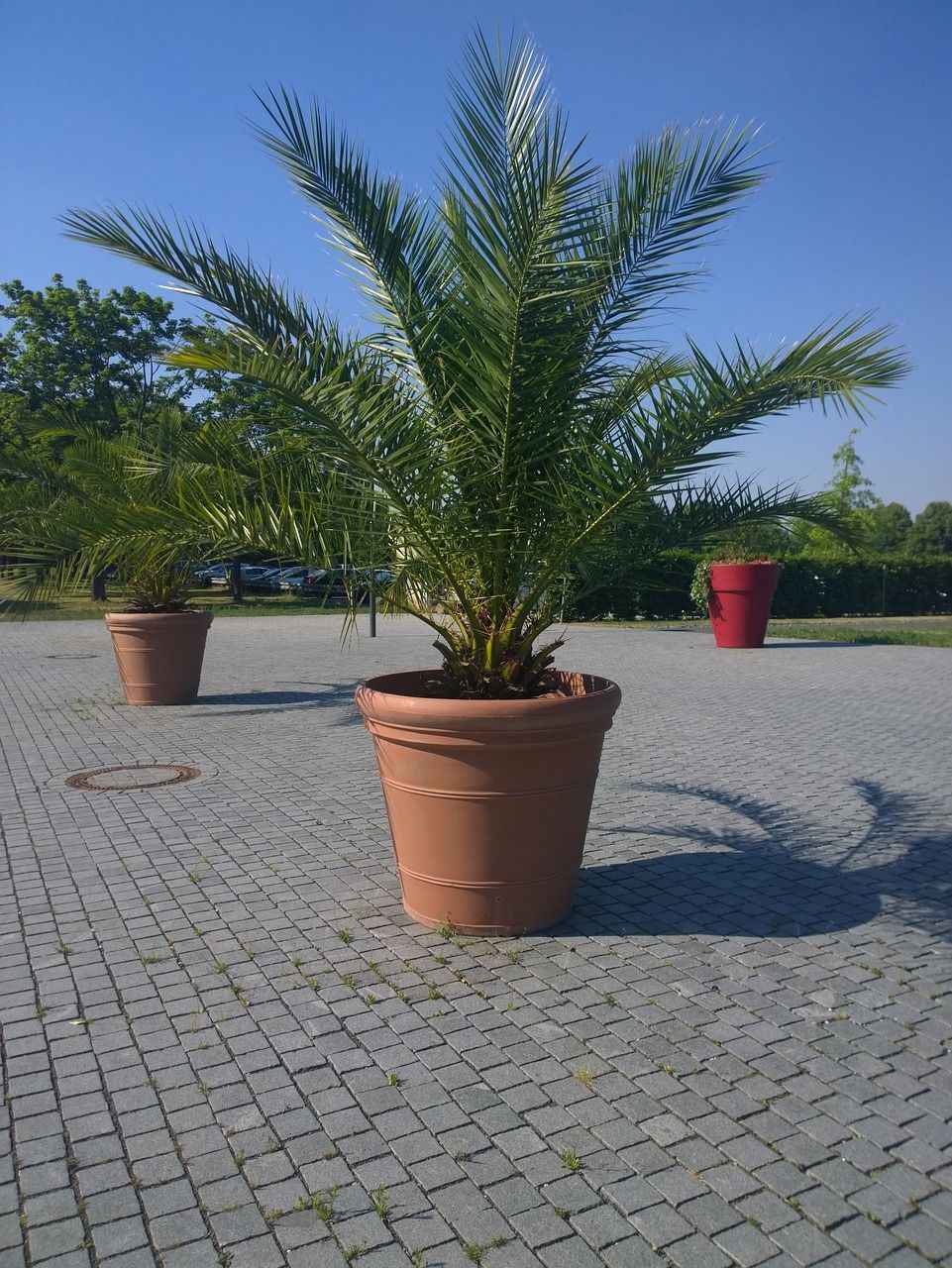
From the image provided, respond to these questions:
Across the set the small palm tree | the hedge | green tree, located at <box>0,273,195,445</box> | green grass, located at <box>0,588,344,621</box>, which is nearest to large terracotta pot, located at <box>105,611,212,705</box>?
the small palm tree

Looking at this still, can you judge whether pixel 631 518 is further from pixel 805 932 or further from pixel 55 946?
pixel 55 946

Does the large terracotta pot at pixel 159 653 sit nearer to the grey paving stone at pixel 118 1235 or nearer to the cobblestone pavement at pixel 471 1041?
the cobblestone pavement at pixel 471 1041

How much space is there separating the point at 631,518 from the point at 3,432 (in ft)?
95.6

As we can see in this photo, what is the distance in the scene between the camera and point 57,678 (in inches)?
526

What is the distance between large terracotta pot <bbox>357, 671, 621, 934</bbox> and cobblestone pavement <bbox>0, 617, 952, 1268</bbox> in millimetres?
171

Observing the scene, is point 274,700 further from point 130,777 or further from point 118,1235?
point 118,1235

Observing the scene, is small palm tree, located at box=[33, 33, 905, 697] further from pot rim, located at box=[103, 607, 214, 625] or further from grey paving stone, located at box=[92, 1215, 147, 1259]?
pot rim, located at box=[103, 607, 214, 625]

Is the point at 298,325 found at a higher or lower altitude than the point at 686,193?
lower

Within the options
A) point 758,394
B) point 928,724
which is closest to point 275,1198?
point 758,394

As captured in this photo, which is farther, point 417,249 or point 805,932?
point 417,249

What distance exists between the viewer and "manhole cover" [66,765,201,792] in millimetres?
7102

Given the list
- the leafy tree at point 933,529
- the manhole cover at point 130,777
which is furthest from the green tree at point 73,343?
the leafy tree at point 933,529

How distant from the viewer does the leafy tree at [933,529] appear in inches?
3268

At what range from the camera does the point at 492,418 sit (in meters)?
4.31
